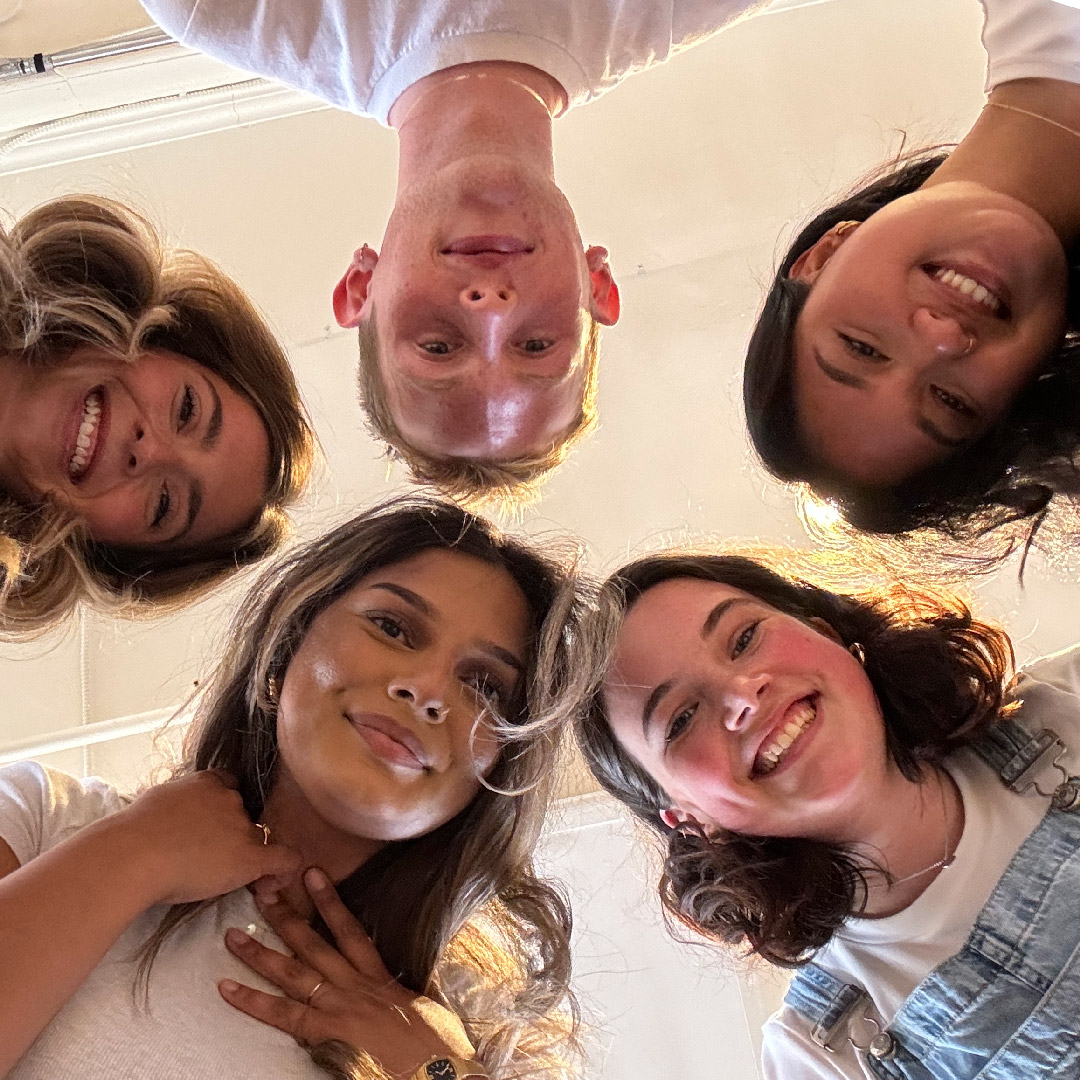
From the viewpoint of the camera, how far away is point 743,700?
108 centimetres

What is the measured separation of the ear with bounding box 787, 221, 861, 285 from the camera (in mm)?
1242

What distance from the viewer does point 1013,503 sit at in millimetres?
1278

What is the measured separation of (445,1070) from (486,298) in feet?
2.44

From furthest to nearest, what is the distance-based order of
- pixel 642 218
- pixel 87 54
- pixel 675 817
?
1. pixel 642 218
2. pixel 87 54
3. pixel 675 817

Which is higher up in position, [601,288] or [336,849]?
[601,288]

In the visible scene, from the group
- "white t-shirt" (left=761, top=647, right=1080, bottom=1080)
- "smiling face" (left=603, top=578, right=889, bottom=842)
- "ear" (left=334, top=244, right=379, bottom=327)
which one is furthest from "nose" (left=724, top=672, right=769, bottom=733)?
"ear" (left=334, top=244, right=379, bottom=327)

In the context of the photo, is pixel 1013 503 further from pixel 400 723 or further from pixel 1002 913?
pixel 400 723

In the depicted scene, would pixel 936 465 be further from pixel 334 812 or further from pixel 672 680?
pixel 334 812

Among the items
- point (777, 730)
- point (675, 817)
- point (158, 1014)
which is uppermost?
point (777, 730)

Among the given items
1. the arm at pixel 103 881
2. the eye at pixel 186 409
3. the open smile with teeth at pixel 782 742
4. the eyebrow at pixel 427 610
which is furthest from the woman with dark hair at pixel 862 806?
the eye at pixel 186 409

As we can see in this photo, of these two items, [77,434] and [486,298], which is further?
[77,434]

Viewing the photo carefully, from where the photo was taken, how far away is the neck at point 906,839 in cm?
113

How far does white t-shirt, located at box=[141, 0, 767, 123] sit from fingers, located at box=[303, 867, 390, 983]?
2.93 ft

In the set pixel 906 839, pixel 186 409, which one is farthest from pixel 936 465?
pixel 186 409
